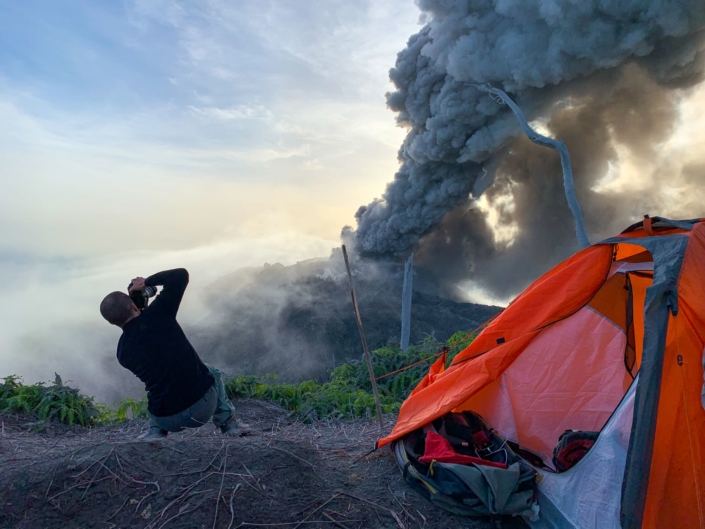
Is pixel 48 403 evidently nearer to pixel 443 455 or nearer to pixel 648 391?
pixel 443 455

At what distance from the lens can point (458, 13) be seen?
906 inches

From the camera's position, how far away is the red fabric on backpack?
368 cm

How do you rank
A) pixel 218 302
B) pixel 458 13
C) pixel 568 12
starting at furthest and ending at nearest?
pixel 218 302 → pixel 458 13 → pixel 568 12

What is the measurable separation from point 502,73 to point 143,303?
814 inches

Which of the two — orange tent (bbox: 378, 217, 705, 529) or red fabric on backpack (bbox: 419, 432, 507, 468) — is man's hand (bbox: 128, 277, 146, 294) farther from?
red fabric on backpack (bbox: 419, 432, 507, 468)

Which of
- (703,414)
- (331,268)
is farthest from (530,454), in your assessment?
(331,268)

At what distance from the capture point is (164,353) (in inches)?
165

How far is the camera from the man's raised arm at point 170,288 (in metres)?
4.25

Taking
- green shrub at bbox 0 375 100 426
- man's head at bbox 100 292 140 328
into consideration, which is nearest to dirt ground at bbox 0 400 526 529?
man's head at bbox 100 292 140 328

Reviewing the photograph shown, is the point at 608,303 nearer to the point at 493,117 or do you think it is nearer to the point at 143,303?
the point at 143,303

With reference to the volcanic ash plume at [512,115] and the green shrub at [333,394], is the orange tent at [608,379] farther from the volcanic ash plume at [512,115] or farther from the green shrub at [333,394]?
the volcanic ash plume at [512,115]

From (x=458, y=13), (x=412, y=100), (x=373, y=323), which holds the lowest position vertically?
(x=373, y=323)

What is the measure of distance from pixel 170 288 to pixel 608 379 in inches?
164

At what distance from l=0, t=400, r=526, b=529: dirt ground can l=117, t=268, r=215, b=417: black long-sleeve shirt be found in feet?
1.90
